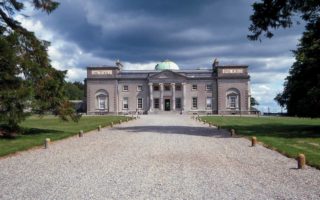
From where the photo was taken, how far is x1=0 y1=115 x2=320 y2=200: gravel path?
814cm

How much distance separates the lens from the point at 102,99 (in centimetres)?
8944

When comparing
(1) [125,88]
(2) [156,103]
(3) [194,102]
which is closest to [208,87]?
(3) [194,102]

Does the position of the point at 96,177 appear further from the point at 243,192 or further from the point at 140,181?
the point at 243,192

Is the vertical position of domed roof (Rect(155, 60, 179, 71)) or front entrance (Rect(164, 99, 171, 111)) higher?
domed roof (Rect(155, 60, 179, 71))

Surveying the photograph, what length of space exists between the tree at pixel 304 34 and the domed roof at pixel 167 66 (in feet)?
239

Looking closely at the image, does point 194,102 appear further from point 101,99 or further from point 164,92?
point 101,99

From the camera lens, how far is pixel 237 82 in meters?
87.1

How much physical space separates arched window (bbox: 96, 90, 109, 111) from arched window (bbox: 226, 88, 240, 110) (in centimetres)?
2500

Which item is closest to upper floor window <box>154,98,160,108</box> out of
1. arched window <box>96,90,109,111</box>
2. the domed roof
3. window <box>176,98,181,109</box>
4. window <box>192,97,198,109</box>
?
window <box>176,98,181,109</box>

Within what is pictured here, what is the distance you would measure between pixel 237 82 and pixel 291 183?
7914 centimetres

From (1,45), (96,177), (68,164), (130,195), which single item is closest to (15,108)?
(1,45)

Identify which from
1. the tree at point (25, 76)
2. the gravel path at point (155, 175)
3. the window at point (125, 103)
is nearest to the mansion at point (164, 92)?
the window at point (125, 103)

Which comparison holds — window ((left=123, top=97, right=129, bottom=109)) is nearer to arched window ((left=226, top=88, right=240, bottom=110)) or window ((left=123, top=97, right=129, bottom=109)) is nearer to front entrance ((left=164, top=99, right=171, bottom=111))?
front entrance ((left=164, top=99, right=171, bottom=111))

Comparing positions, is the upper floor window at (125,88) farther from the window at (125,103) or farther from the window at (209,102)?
the window at (209,102)
